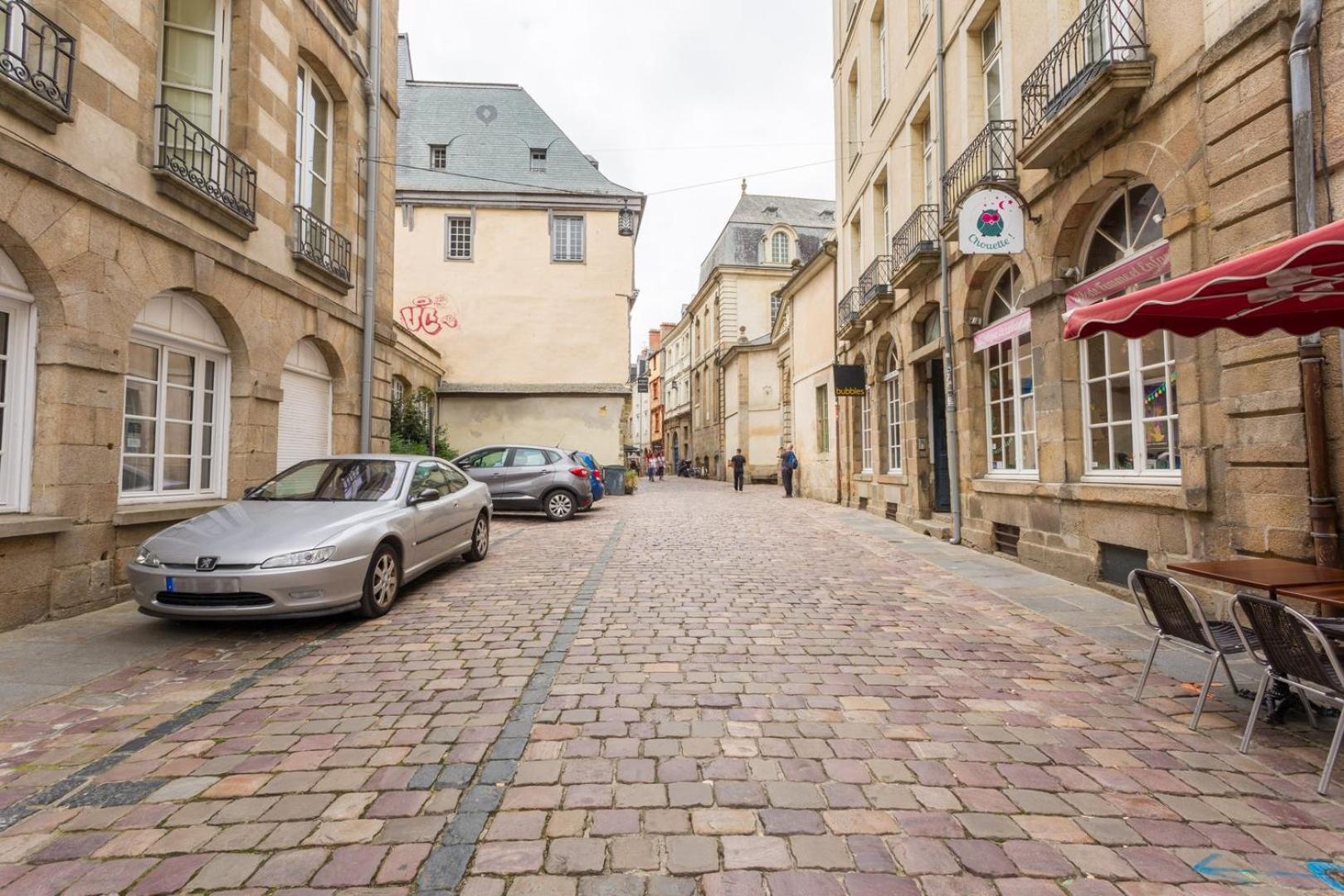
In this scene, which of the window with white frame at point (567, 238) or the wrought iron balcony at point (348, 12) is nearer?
the wrought iron balcony at point (348, 12)

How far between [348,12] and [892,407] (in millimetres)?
12067

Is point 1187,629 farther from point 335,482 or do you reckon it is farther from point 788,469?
point 788,469

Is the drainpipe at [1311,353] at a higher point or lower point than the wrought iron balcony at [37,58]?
lower

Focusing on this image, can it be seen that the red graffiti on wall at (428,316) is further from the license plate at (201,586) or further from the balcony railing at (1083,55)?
Answer: the license plate at (201,586)

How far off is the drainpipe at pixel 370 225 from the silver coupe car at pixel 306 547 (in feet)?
14.5

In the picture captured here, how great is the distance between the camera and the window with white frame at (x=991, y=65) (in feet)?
31.2

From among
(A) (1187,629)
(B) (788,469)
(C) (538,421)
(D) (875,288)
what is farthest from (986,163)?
(C) (538,421)

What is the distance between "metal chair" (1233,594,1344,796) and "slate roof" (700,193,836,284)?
3739cm

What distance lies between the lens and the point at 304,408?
32.4 ft

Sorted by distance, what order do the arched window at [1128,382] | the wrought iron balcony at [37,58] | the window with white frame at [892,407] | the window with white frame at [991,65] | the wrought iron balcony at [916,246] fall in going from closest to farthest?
1. the wrought iron balcony at [37,58]
2. the arched window at [1128,382]
3. the window with white frame at [991,65]
4. the wrought iron balcony at [916,246]
5. the window with white frame at [892,407]

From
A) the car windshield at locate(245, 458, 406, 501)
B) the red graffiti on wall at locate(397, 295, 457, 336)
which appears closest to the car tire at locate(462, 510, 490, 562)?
the car windshield at locate(245, 458, 406, 501)

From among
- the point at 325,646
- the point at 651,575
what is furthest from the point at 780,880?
the point at 651,575

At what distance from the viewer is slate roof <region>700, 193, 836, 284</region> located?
39.6m

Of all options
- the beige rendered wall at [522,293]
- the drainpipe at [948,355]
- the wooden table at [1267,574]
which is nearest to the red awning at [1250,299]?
the wooden table at [1267,574]
